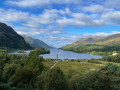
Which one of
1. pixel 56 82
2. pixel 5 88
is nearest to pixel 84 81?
pixel 56 82

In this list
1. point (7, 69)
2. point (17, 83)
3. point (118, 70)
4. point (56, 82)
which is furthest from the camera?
point (7, 69)

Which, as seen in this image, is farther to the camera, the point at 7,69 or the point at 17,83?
the point at 7,69

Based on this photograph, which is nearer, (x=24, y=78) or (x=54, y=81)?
(x=54, y=81)

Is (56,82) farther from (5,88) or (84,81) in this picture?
(5,88)

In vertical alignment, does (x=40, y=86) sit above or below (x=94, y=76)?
below

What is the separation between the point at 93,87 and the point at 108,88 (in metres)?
4.42

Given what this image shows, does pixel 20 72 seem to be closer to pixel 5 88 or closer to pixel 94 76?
pixel 5 88

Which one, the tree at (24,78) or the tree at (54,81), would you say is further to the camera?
the tree at (24,78)

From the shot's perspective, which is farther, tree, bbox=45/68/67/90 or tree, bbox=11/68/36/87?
tree, bbox=11/68/36/87

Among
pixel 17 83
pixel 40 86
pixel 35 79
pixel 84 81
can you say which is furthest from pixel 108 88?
pixel 17 83

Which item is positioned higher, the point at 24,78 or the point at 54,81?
the point at 54,81

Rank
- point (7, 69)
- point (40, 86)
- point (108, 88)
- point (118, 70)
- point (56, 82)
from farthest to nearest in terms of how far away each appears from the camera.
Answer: point (7, 69), point (118, 70), point (40, 86), point (108, 88), point (56, 82)

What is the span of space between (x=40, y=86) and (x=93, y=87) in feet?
50.8

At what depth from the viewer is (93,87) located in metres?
33.3
